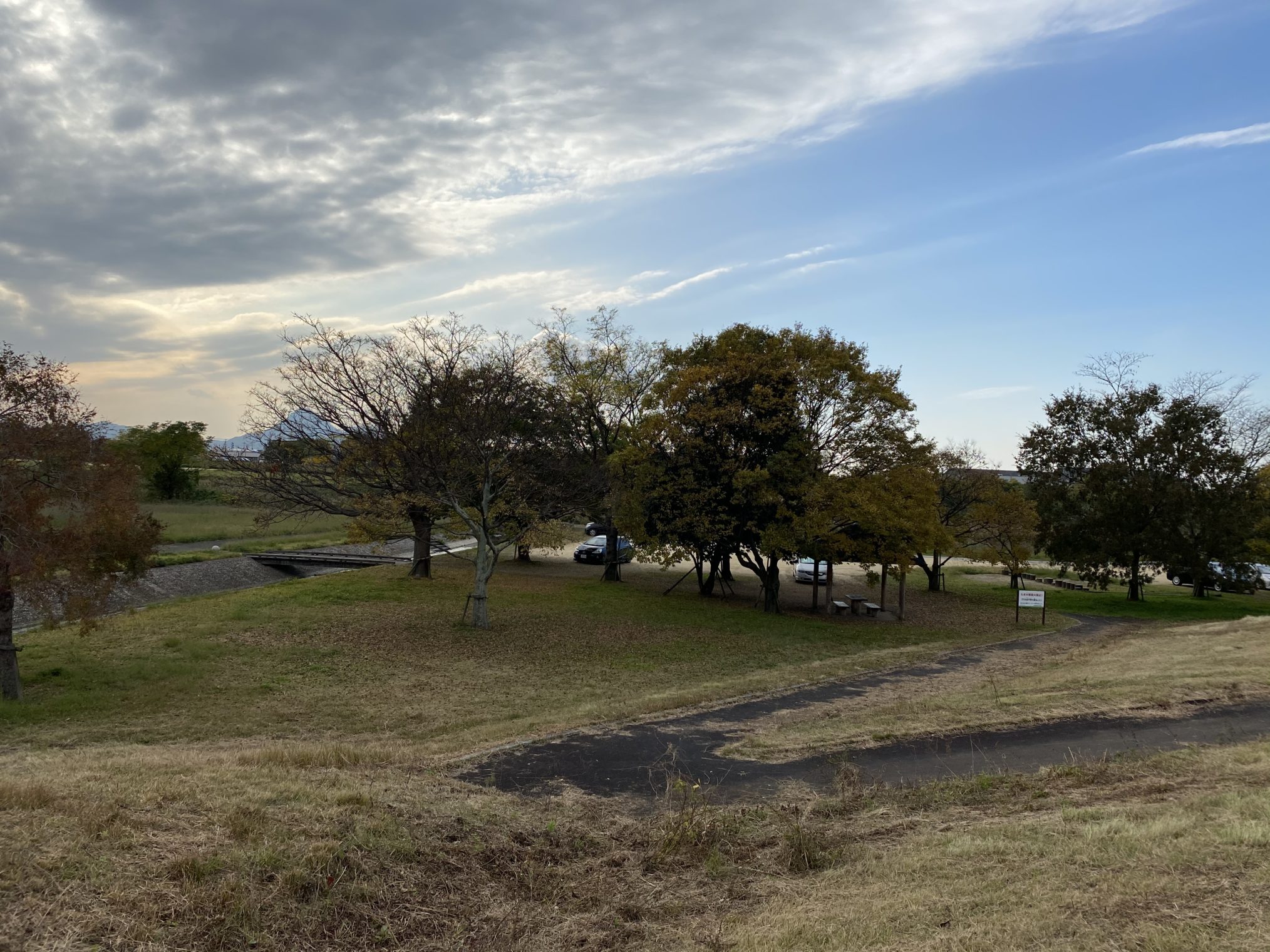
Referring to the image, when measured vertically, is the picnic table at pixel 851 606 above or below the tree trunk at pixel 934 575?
below

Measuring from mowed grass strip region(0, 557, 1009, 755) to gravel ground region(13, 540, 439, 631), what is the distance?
122 inches

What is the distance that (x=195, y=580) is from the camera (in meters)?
31.2

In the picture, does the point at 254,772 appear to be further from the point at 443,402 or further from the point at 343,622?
the point at 443,402

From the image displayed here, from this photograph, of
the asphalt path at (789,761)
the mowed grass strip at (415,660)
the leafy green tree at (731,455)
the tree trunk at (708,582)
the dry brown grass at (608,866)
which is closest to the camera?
the dry brown grass at (608,866)

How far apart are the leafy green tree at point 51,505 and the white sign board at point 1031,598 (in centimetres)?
2659

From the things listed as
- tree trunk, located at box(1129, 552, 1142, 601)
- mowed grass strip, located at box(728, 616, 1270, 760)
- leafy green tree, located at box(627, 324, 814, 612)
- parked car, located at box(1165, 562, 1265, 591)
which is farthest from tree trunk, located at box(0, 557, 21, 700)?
parked car, located at box(1165, 562, 1265, 591)

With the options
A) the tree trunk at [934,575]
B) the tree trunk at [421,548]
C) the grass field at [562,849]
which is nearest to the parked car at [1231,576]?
the tree trunk at [934,575]

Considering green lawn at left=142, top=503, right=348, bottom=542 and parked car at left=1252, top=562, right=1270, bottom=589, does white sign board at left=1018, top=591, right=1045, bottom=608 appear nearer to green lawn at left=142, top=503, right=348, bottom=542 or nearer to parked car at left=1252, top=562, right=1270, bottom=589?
parked car at left=1252, top=562, right=1270, bottom=589

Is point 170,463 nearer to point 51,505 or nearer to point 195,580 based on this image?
point 195,580

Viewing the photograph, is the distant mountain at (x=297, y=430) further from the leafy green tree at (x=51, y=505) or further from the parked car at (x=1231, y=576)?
the parked car at (x=1231, y=576)

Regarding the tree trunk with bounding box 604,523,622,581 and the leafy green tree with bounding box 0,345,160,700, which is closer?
the leafy green tree with bounding box 0,345,160,700

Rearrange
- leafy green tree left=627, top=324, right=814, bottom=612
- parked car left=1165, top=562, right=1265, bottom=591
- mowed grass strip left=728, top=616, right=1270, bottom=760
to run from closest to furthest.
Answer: mowed grass strip left=728, top=616, right=1270, bottom=760
leafy green tree left=627, top=324, right=814, bottom=612
parked car left=1165, top=562, right=1265, bottom=591

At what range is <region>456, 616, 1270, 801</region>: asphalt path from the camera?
9008 millimetres

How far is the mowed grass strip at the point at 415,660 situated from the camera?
Answer: 1326 cm
